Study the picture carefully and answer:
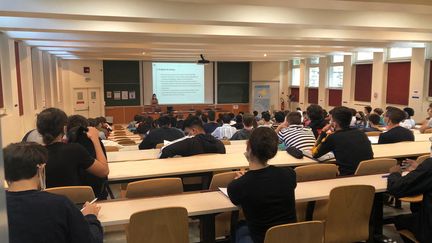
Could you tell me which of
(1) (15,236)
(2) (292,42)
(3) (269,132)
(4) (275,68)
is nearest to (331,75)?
(4) (275,68)

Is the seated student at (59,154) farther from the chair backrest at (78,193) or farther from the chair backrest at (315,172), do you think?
the chair backrest at (315,172)

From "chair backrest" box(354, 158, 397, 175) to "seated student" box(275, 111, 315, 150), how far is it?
946 mm

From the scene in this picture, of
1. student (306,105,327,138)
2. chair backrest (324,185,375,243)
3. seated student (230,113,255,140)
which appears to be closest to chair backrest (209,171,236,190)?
chair backrest (324,185,375,243)

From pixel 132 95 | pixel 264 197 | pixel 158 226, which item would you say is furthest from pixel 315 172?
pixel 132 95

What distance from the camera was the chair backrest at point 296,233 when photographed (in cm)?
217

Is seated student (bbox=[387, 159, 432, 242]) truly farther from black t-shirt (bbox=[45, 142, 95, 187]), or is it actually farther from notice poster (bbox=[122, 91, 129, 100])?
notice poster (bbox=[122, 91, 129, 100])

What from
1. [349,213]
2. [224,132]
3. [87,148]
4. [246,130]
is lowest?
[349,213]

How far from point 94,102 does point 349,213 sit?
14.9 metres

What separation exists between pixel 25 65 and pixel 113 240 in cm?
649

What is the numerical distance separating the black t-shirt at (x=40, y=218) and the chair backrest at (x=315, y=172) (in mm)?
2111

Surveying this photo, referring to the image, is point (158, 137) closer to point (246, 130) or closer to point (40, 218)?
point (246, 130)

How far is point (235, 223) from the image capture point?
109 inches

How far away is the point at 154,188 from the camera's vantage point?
2916 mm

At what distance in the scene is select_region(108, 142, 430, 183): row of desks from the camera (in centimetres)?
349
